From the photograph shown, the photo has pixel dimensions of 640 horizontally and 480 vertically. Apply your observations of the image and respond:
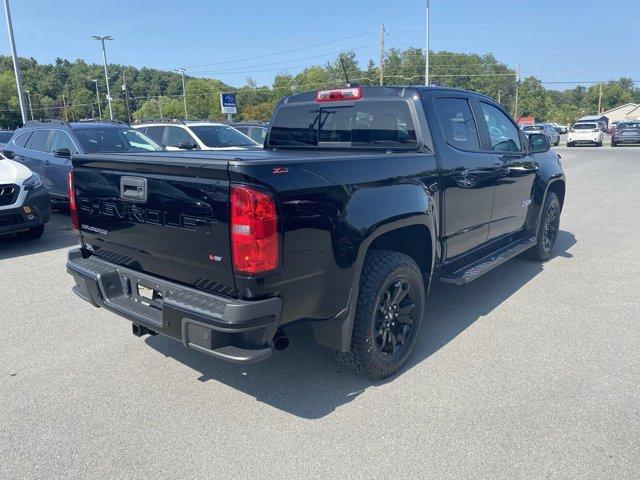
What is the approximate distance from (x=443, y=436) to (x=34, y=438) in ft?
7.51

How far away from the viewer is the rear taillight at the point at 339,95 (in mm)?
4184

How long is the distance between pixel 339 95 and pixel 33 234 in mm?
5736

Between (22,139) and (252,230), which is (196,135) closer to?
(22,139)

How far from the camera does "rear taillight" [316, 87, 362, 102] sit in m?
4.18

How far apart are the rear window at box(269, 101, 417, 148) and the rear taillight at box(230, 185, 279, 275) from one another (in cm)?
179

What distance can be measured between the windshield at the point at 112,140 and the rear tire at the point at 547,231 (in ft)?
21.4

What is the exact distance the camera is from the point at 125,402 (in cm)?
320

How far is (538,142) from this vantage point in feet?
18.5

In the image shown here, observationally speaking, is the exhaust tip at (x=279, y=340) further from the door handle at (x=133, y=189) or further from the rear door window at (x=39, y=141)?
the rear door window at (x=39, y=141)

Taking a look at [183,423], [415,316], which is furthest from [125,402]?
[415,316]

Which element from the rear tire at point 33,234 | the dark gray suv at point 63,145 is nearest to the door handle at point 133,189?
the rear tire at point 33,234

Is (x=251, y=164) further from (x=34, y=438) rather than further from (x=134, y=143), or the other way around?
(x=134, y=143)

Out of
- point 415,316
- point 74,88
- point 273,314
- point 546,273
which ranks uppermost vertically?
point 74,88

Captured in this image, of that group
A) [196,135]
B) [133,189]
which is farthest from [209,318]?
[196,135]
